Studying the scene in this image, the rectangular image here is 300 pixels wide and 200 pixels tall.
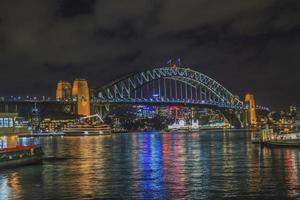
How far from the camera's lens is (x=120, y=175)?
90.6 feet

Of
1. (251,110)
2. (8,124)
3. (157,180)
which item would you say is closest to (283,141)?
(8,124)

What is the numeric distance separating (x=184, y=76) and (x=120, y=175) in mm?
117762

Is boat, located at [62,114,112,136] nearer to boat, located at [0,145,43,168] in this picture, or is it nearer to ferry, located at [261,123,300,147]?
ferry, located at [261,123,300,147]

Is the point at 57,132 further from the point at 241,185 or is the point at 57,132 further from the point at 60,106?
the point at 241,185

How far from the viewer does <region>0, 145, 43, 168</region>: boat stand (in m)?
31.6

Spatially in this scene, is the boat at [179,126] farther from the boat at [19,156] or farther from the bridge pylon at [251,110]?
the boat at [19,156]

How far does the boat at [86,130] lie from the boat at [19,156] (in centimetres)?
8657

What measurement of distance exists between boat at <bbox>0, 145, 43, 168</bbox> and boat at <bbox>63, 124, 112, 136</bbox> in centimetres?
8657

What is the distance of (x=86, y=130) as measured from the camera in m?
122

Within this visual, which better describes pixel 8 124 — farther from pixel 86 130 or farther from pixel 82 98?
pixel 82 98

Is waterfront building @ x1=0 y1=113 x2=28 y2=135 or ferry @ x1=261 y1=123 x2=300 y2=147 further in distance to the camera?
ferry @ x1=261 y1=123 x2=300 y2=147

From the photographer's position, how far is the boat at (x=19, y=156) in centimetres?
3157

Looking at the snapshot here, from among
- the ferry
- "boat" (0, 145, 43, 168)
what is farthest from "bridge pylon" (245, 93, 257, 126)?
"boat" (0, 145, 43, 168)

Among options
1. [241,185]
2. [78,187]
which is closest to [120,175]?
[78,187]
